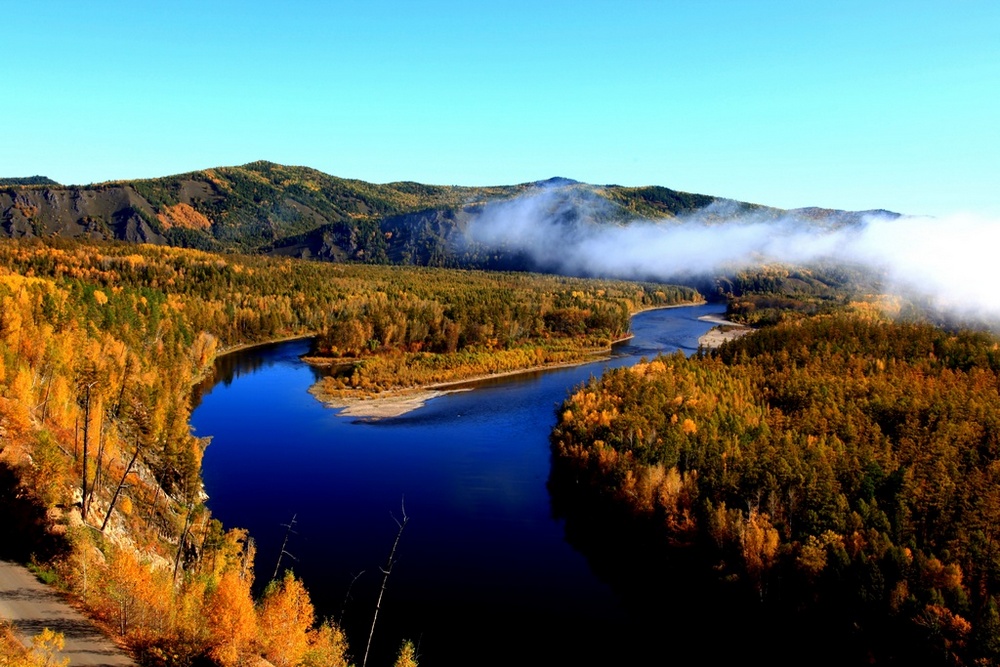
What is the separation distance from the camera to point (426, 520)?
4069 cm

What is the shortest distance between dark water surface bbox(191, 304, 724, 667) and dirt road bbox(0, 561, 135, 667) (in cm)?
952

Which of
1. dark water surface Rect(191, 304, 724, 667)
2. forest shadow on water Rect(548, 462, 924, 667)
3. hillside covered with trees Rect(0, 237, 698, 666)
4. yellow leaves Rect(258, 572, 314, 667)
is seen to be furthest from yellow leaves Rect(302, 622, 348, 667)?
forest shadow on water Rect(548, 462, 924, 667)

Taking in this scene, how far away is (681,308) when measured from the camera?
19312 centimetres

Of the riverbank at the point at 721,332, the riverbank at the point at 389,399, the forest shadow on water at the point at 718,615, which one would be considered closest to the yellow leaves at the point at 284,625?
the forest shadow on water at the point at 718,615

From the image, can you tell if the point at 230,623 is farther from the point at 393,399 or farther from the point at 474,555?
the point at 393,399

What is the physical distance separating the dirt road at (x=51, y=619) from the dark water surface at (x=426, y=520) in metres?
9.52

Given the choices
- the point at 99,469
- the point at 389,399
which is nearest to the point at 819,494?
the point at 99,469

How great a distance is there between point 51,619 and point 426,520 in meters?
22.3

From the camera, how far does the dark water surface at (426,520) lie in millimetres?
29469

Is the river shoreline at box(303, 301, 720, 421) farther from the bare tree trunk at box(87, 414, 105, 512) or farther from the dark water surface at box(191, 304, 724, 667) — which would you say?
the bare tree trunk at box(87, 414, 105, 512)

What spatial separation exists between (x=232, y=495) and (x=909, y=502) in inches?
1559

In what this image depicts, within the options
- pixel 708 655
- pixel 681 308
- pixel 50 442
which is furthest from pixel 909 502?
pixel 681 308

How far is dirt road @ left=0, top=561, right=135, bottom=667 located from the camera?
63.4ft

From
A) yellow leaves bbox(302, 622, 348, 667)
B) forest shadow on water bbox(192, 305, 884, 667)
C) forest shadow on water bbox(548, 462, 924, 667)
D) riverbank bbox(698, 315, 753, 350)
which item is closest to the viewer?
yellow leaves bbox(302, 622, 348, 667)
